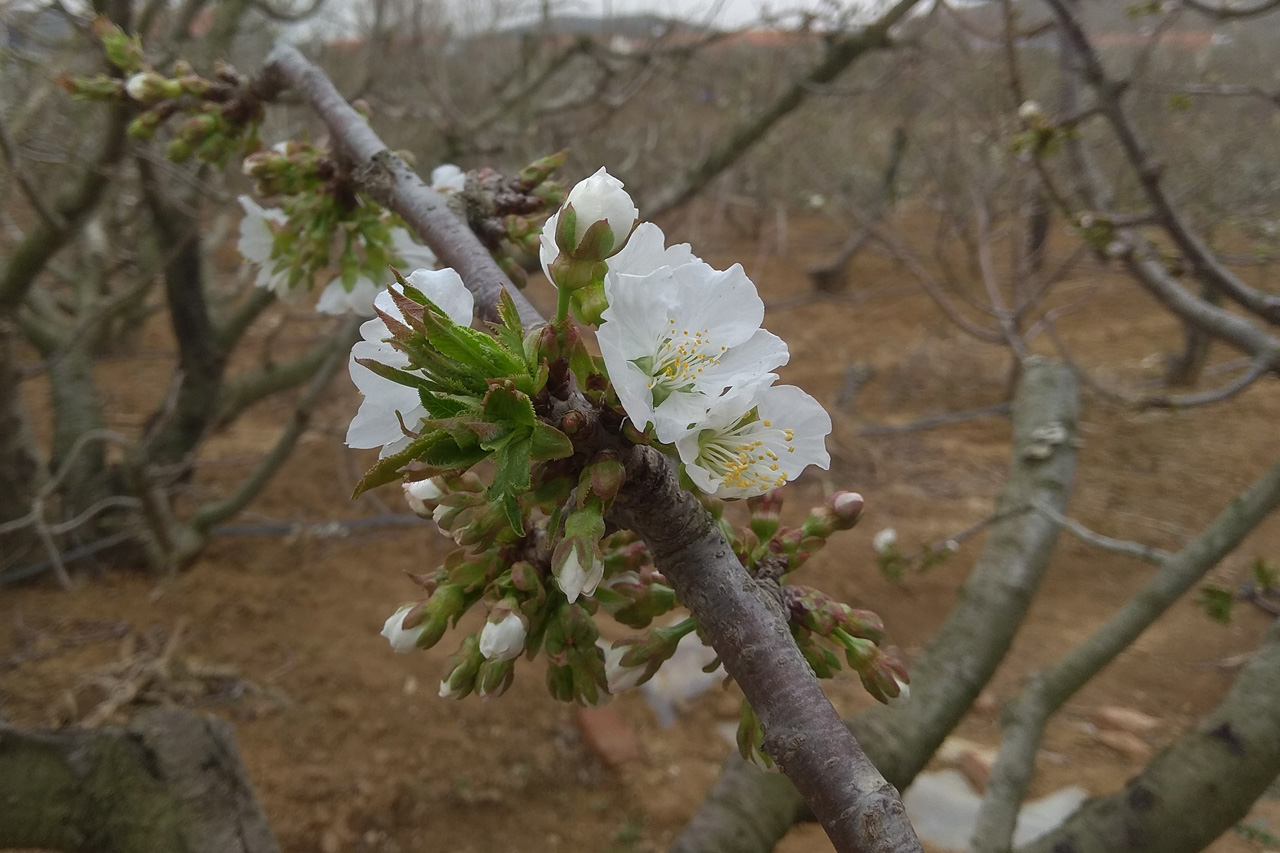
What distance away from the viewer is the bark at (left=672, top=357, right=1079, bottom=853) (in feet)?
4.63

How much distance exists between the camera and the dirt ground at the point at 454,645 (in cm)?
252

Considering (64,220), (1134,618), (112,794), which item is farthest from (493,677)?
(64,220)

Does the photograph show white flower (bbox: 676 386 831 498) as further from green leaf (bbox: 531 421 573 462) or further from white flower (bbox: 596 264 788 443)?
green leaf (bbox: 531 421 573 462)

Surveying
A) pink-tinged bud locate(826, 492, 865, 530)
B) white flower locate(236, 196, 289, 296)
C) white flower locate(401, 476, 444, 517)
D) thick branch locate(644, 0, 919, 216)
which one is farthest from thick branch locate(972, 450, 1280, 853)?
thick branch locate(644, 0, 919, 216)

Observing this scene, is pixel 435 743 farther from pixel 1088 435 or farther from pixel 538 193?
pixel 1088 435

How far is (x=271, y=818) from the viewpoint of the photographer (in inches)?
88.5

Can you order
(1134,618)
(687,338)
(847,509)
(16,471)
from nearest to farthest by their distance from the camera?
(687,338), (847,509), (1134,618), (16,471)

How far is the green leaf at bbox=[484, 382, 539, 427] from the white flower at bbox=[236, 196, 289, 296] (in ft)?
3.05

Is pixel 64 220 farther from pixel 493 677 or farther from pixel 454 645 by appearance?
pixel 493 677

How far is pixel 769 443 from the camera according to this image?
2.97 ft

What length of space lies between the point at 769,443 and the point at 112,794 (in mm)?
1198

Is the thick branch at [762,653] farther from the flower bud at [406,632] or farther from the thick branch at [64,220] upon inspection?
the thick branch at [64,220]

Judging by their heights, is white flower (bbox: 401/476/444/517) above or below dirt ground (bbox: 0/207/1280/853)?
above

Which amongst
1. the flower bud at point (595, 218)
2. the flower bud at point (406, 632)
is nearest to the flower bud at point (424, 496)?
the flower bud at point (406, 632)
